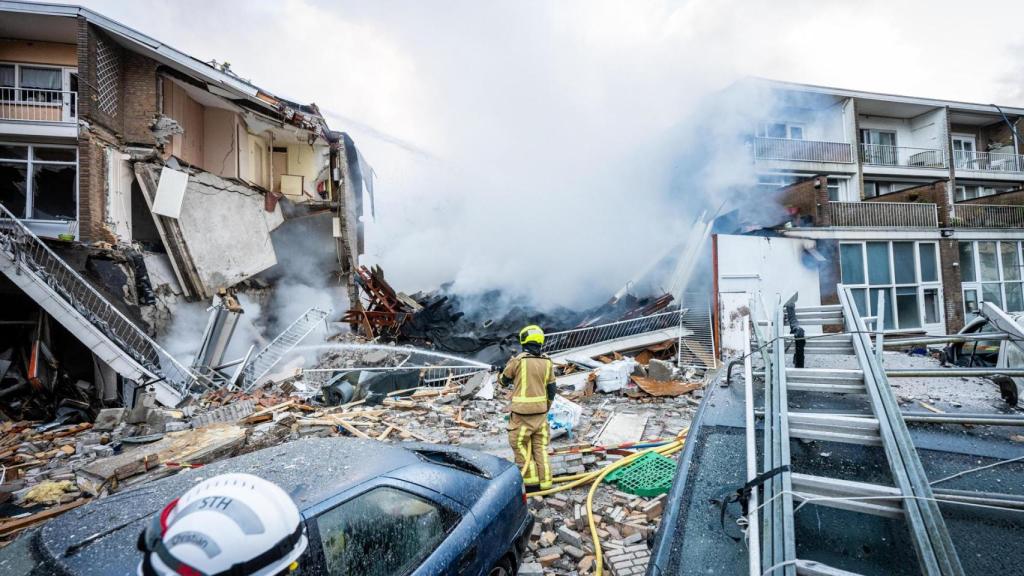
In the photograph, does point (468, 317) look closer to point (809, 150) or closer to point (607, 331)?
point (607, 331)

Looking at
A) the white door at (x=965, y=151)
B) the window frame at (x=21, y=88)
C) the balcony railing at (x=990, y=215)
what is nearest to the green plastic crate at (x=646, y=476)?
the window frame at (x=21, y=88)

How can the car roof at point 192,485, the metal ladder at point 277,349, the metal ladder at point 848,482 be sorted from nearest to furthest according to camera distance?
1. the metal ladder at point 848,482
2. the car roof at point 192,485
3. the metal ladder at point 277,349

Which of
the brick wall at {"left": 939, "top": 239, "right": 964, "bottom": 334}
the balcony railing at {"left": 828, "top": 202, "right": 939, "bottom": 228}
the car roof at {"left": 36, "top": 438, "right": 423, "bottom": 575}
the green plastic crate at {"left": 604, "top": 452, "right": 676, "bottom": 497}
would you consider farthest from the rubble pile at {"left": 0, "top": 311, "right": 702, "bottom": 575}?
the brick wall at {"left": 939, "top": 239, "right": 964, "bottom": 334}

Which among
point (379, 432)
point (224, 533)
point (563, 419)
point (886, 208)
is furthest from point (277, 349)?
point (886, 208)

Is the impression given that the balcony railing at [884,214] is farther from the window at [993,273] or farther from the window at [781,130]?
the window at [781,130]

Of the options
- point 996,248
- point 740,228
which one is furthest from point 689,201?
point 996,248

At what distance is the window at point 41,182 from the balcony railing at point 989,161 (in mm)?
31919

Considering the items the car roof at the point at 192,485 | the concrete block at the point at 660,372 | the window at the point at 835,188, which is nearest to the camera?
the car roof at the point at 192,485

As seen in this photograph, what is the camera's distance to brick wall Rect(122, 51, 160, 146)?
36.0ft

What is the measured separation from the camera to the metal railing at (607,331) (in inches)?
418

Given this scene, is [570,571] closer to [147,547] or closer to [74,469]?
[147,547]

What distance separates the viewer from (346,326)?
44.0 feet

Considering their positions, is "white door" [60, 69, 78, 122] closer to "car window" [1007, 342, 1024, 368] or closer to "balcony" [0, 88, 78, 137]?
"balcony" [0, 88, 78, 137]

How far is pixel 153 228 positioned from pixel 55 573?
1313 centimetres
